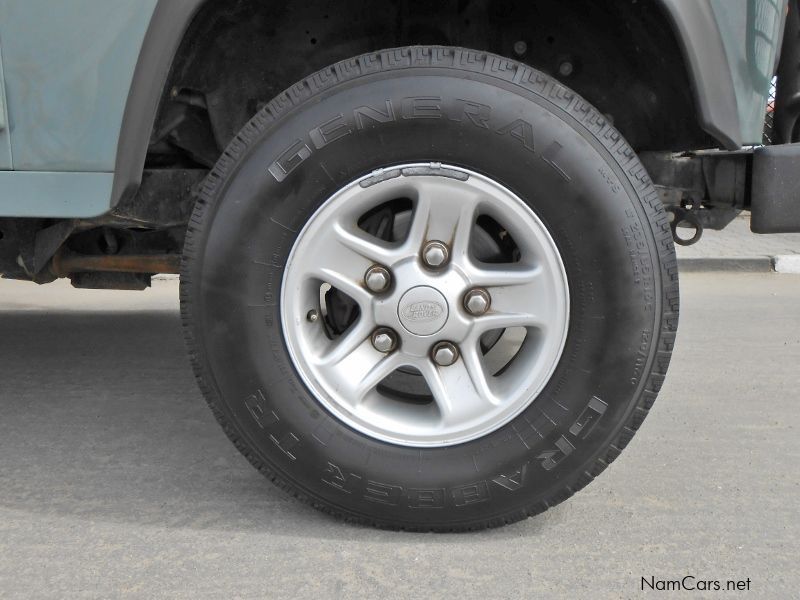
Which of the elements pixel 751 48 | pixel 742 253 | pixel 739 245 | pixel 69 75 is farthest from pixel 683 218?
pixel 739 245

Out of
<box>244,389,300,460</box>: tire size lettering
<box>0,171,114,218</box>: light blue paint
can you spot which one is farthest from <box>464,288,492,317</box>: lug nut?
<box>0,171,114,218</box>: light blue paint

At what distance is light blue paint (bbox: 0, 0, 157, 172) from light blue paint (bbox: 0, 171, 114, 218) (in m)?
0.02

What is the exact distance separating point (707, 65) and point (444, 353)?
893mm

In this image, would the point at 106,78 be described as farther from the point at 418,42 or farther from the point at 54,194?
the point at 418,42

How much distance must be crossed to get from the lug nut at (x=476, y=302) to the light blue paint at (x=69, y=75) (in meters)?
0.90

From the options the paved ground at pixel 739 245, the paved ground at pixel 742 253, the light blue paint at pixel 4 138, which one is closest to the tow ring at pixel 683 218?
the light blue paint at pixel 4 138

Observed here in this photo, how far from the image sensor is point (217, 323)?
1765 mm

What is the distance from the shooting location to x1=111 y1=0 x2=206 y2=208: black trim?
170cm

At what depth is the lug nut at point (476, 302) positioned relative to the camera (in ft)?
5.79

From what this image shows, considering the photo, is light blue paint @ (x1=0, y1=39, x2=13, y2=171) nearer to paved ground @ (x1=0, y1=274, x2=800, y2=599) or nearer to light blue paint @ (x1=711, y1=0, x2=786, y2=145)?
paved ground @ (x1=0, y1=274, x2=800, y2=599)

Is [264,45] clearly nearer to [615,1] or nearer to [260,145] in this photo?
[260,145]

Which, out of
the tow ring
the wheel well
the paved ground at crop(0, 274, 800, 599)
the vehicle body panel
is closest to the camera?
the paved ground at crop(0, 274, 800, 599)

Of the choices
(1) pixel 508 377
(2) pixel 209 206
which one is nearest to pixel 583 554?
(1) pixel 508 377

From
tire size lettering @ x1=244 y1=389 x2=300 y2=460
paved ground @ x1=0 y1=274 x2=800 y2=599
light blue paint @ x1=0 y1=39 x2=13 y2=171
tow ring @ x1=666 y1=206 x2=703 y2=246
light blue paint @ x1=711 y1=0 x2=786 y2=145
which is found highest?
A: light blue paint @ x1=711 y1=0 x2=786 y2=145
